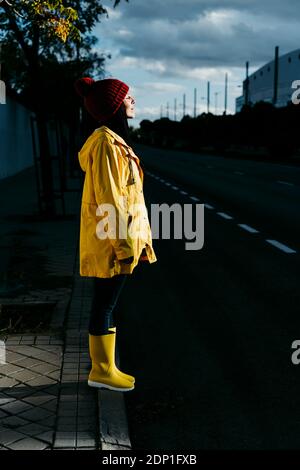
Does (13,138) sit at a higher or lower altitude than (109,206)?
lower

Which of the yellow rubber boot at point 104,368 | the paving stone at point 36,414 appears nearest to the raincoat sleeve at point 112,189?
the yellow rubber boot at point 104,368

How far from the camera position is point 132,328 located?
247 inches

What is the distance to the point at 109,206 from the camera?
4262 mm

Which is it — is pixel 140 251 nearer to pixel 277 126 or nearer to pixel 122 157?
pixel 122 157

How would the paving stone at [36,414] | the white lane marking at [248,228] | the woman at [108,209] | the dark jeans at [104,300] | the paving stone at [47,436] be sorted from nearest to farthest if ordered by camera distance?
1. the paving stone at [47,436]
2. the paving stone at [36,414]
3. the woman at [108,209]
4. the dark jeans at [104,300]
5. the white lane marking at [248,228]

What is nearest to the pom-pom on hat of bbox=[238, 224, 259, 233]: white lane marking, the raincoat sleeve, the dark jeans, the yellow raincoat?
the yellow raincoat

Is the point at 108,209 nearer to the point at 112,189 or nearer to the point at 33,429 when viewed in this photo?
the point at 112,189

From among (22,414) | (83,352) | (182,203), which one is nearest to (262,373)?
(83,352)

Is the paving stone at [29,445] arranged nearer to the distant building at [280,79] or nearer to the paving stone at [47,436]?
the paving stone at [47,436]

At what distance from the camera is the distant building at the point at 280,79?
332 feet

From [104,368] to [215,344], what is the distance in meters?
1.37

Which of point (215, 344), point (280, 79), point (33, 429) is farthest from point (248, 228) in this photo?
point (280, 79)

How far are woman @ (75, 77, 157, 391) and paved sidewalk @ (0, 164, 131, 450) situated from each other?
285 mm

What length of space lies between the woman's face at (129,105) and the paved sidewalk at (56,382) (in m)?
1.69
